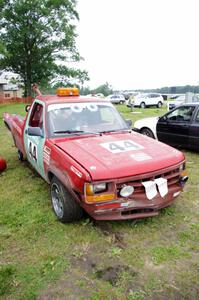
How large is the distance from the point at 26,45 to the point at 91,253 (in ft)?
111

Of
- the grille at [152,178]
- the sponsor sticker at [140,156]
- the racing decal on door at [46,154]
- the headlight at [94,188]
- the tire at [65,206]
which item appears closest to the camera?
the headlight at [94,188]

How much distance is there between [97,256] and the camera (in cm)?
297

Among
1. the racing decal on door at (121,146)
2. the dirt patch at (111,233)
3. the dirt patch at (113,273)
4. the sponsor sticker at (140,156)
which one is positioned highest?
the racing decal on door at (121,146)

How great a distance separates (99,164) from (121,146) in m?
0.69

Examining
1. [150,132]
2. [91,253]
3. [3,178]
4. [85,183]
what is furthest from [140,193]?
[150,132]

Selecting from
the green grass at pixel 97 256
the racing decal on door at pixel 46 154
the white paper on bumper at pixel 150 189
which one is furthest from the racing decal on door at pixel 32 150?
the white paper on bumper at pixel 150 189

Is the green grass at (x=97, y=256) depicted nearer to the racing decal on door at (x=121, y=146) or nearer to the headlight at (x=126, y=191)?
the headlight at (x=126, y=191)

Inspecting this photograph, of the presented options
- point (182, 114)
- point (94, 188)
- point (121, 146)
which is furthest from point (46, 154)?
point (182, 114)

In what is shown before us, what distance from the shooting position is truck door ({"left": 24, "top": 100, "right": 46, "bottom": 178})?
4.25 m

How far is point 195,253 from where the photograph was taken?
3008 mm

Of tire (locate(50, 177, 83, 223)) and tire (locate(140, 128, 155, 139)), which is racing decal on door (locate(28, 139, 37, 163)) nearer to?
tire (locate(50, 177, 83, 223))

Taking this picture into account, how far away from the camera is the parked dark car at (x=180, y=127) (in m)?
6.79

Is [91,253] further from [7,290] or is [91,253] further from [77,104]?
[77,104]

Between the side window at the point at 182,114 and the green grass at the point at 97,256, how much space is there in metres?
3.32
